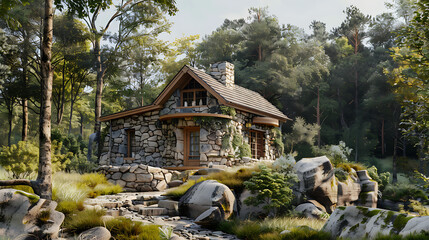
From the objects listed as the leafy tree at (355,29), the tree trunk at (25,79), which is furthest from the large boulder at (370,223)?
the leafy tree at (355,29)

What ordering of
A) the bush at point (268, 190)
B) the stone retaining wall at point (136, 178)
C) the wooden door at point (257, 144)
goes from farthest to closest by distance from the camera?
the wooden door at point (257, 144), the stone retaining wall at point (136, 178), the bush at point (268, 190)

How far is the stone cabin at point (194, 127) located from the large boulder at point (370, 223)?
10.2m

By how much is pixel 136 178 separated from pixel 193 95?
20.6 ft

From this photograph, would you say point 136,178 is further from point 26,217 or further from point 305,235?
point 305,235

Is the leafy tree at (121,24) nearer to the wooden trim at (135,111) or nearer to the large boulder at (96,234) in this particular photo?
the wooden trim at (135,111)

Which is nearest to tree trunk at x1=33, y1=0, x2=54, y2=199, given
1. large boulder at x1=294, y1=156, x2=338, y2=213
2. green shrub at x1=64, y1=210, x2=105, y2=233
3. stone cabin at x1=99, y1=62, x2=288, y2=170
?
green shrub at x1=64, y1=210, x2=105, y2=233

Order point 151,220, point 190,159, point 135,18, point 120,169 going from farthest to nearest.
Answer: point 135,18
point 190,159
point 120,169
point 151,220

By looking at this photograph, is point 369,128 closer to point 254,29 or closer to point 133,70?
point 254,29

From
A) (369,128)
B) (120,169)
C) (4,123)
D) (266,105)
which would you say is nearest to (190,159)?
(120,169)

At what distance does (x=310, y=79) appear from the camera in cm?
3006

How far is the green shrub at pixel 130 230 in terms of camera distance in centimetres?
594

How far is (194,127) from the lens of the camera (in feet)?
55.8

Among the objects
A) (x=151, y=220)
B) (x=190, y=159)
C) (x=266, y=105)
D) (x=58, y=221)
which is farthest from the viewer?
(x=266, y=105)

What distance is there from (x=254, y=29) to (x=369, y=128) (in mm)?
12234
